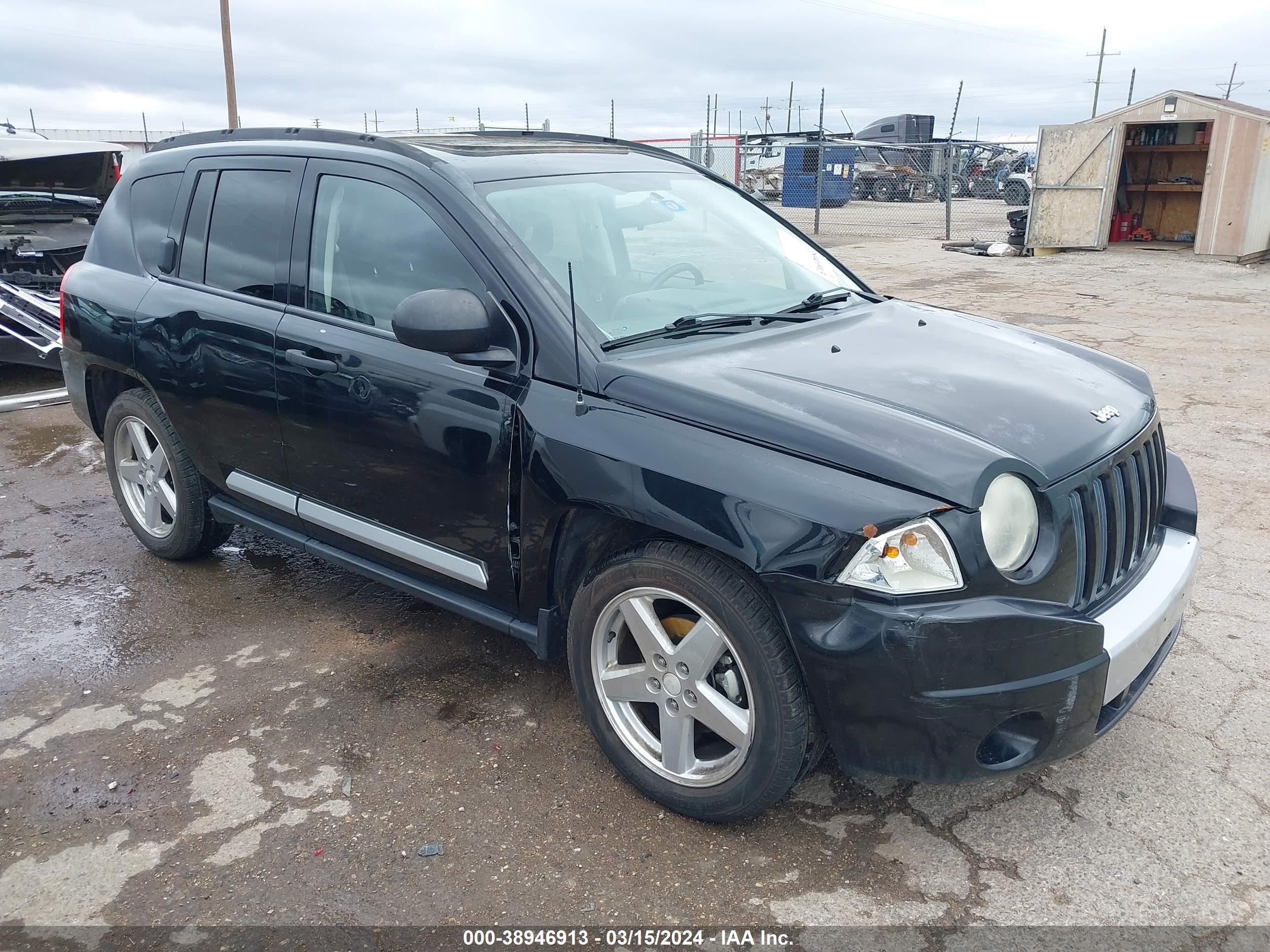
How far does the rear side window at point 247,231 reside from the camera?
11.6ft

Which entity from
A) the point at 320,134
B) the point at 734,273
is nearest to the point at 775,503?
the point at 734,273

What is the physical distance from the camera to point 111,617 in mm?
4035

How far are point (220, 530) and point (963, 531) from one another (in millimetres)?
3382

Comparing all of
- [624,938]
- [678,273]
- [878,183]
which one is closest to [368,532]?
[678,273]

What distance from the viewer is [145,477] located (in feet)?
14.5

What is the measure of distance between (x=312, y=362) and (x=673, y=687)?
1.64m

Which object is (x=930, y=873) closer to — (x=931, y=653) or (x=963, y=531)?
(x=931, y=653)

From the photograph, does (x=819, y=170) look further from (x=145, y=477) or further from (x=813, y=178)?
(x=145, y=477)

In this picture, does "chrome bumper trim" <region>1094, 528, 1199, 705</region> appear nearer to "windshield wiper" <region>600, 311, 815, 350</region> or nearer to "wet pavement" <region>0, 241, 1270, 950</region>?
"wet pavement" <region>0, 241, 1270, 950</region>

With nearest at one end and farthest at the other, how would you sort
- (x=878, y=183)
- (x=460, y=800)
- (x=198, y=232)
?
(x=460, y=800), (x=198, y=232), (x=878, y=183)

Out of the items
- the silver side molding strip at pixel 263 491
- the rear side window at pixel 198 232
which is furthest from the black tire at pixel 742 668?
the rear side window at pixel 198 232

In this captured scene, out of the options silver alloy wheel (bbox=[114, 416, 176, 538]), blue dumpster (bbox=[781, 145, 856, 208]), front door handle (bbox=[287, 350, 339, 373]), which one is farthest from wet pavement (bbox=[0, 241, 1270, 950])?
blue dumpster (bbox=[781, 145, 856, 208])

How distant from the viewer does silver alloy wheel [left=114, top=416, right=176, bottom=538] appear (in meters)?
4.35

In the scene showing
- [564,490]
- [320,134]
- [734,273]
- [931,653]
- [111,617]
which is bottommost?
[111,617]
